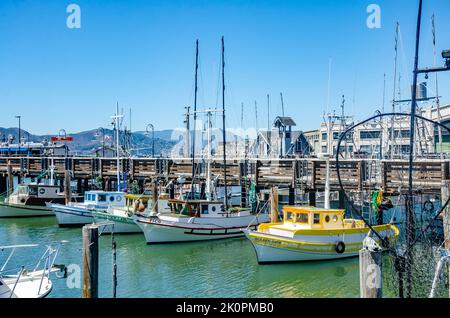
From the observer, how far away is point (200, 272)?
17.5 meters

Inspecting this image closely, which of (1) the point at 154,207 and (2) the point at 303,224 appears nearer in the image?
(2) the point at 303,224

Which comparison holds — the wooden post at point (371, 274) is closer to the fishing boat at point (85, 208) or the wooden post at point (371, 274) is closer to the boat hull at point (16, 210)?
the fishing boat at point (85, 208)

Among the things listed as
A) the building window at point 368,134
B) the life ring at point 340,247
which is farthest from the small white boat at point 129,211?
the building window at point 368,134

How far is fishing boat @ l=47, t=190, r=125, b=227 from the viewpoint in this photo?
28609mm

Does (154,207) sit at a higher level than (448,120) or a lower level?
lower

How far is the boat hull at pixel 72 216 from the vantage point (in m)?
28.5

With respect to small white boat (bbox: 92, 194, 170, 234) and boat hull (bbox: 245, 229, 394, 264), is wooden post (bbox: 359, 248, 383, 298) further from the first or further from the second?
small white boat (bbox: 92, 194, 170, 234)

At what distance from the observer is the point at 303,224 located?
19.4 meters

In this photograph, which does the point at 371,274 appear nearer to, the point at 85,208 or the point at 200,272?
the point at 200,272

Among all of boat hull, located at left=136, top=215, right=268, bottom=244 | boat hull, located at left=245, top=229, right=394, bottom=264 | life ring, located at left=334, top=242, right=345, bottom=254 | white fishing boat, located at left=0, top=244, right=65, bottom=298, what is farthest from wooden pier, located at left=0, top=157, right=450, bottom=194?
white fishing boat, located at left=0, top=244, right=65, bottom=298

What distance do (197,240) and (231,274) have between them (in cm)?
685

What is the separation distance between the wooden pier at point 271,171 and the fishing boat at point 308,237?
2907 mm
